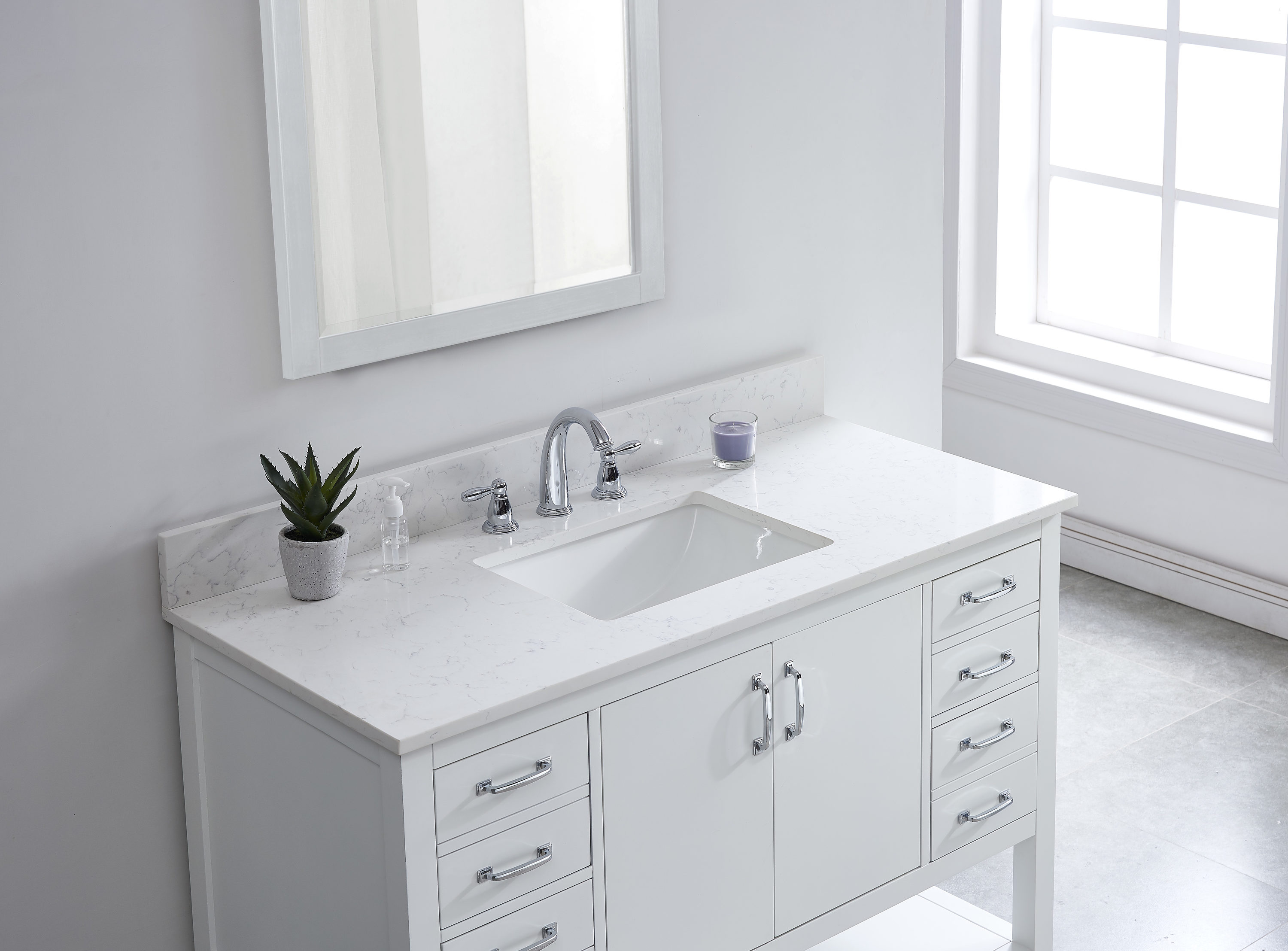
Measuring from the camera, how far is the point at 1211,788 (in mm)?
3016

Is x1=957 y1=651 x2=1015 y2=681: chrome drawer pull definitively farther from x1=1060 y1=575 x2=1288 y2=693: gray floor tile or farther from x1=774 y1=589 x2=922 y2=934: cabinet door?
x1=1060 y1=575 x2=1288 y2=693: gray floor tile

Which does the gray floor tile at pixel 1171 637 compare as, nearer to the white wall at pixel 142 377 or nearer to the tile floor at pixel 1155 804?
the tile floor at pixel 1155 804

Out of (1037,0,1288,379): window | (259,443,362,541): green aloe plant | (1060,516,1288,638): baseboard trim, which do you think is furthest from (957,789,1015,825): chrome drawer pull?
(1037,0,1288,379): window

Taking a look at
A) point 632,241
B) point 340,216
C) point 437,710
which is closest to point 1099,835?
point 632,241

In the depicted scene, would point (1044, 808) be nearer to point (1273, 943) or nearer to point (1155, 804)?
point (1273, 943)

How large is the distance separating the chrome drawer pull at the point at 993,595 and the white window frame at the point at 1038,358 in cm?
155

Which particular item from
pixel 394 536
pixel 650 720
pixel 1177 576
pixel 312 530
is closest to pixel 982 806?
pixel 650 720

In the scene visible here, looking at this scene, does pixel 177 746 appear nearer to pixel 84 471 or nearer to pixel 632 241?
pixel 84 471

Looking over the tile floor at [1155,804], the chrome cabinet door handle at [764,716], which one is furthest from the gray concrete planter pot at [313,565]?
the tile floor at [1155,804]

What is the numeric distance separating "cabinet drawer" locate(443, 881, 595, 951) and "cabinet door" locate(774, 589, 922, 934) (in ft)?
1.05

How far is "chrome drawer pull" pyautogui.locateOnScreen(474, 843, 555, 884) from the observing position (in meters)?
1.79

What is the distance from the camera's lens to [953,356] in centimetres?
425

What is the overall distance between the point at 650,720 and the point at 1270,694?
6.51 ft

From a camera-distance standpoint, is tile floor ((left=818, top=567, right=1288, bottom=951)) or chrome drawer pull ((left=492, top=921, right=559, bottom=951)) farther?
tile floor ((left=818, top=567, right=1288, bottom=951))
